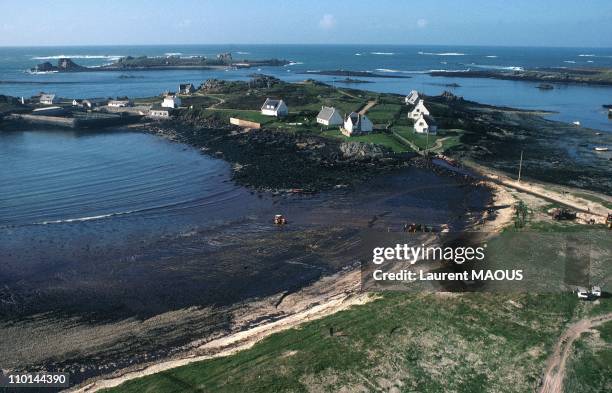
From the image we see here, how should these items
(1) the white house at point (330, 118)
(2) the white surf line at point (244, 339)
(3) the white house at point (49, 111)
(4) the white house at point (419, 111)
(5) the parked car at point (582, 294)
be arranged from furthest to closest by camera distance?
1. (3) the white house at point (49, 111)
2. (4) the white house at point (419, 111)
3. (1) the white house at point (330, 118)
4. (5) the parked car at point (582, 294)
5. (2) the white surf line at point (244, 339)

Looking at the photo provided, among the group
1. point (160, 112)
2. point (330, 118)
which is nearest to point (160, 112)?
point (160, 112)

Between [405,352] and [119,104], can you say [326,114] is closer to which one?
[119,104]

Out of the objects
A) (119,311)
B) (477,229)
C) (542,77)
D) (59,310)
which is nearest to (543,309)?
(477,229)

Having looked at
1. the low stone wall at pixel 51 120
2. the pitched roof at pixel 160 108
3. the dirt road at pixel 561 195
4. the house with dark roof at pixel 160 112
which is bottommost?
the dirt road at pixel 561 195

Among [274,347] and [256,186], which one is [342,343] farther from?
[256,186]

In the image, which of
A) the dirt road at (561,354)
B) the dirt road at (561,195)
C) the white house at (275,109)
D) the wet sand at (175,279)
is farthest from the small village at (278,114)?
the dirt road at (561,354)

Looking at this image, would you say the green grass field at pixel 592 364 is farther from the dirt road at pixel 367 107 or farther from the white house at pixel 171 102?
the white house at pixel 171 102
